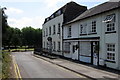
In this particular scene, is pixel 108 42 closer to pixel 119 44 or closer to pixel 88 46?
pixel 119 44

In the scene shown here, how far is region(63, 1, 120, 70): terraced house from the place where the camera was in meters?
15.9

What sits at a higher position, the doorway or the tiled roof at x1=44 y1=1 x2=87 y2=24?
the tiled roof at x1=44 y1=1 x2=87 y2=24

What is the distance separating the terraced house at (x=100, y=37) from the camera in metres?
15.9

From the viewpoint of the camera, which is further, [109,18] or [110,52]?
[110,52]

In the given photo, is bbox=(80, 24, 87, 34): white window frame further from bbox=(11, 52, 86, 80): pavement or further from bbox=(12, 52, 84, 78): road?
bbox=(11, 52, 86, 80): pavement

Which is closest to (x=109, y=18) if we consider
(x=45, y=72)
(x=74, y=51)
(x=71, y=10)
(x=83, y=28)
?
(x=83, y=28)

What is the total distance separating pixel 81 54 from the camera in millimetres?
23547

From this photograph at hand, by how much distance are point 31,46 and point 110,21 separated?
79923 mm

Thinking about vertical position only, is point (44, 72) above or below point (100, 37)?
below

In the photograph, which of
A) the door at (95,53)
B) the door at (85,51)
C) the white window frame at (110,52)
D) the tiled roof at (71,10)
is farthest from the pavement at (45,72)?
the tiled roof at (71,10)

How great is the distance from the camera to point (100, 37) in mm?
18375

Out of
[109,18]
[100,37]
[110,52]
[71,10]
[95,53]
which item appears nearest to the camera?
[109,18]

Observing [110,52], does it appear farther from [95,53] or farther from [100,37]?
[95,53]

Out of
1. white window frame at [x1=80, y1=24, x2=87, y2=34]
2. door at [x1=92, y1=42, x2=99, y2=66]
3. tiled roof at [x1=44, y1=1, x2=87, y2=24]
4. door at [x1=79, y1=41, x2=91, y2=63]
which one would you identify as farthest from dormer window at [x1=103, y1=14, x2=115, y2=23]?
tiled roof at [x1=44, y1=1, x2=87, y2=24]
